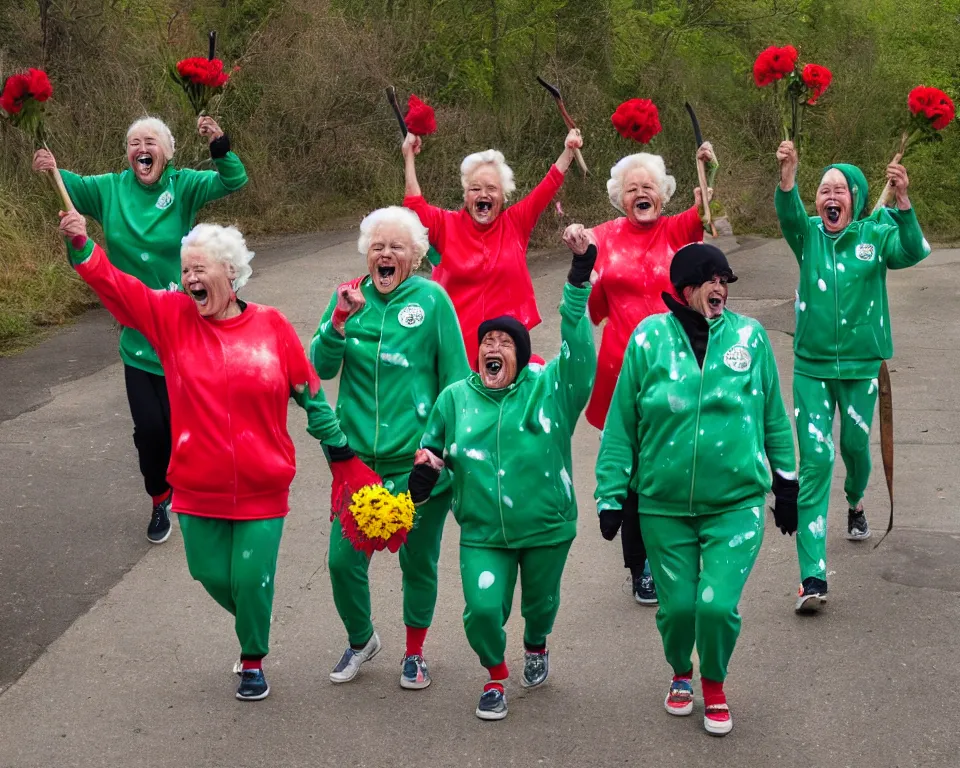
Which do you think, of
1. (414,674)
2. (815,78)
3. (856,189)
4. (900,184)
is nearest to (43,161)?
(414,674)

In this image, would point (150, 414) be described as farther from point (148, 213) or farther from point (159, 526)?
point (148, 213)

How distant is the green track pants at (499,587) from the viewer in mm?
5359

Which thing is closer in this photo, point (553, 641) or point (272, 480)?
point (272, 480)

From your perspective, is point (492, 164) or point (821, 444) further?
point (492, 164)

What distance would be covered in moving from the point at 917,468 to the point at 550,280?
7263 mm

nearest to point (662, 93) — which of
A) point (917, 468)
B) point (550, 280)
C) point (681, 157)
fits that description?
point (681, 157)

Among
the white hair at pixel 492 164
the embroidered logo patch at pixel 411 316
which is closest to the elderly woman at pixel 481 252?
the white hair at pixel 492 164

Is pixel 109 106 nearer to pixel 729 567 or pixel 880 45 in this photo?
pixel 880 45

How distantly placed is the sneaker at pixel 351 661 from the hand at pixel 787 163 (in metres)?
2.93

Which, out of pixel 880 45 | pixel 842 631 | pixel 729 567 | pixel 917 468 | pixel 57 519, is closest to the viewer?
pixel 729 567

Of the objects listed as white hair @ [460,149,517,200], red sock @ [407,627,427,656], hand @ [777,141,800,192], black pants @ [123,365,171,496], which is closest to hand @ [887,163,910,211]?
hand @ [777,141,800,192]

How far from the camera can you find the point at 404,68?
20.4 m

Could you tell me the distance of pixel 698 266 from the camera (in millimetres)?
5242

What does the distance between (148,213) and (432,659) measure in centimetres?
310
